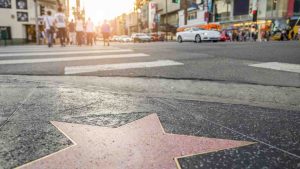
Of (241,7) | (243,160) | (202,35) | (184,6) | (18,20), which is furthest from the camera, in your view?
(184,6)

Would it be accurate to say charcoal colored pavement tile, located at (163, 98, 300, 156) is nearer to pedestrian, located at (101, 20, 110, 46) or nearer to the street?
the street

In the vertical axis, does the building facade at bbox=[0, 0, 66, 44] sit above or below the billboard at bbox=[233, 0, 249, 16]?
below

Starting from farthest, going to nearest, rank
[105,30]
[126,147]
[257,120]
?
[105,30]
[257,120]
[126,147]

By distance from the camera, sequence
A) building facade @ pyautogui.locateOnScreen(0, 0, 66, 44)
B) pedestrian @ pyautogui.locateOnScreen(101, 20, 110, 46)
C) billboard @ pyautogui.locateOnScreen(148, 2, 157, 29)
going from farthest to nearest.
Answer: billboard @ pyautogui.locateOnScreen(148, 2, 157, 29)
building facade @ pyautogui.locateOnScreen(0, 0, 66, 44)
pedestrian @ pyautogui.locateOnScreen(101, 20, 110, 46)

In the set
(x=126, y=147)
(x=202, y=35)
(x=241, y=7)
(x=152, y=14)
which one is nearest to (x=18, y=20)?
(x=202, y=35)

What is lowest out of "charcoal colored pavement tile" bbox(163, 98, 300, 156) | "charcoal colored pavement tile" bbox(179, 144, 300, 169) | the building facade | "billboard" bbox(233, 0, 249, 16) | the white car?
"charcoal colored pavement tile" bbox(179, 144, 300, 169)

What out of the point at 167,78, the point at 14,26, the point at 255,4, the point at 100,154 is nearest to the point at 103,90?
the point at 167,78

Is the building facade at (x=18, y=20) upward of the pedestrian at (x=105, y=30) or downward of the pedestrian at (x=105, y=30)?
upward

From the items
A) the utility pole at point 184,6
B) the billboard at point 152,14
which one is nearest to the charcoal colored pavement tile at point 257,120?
the utility pole at point 184,6

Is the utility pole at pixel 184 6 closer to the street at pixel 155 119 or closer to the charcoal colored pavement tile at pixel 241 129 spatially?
the street at pixel 155 119

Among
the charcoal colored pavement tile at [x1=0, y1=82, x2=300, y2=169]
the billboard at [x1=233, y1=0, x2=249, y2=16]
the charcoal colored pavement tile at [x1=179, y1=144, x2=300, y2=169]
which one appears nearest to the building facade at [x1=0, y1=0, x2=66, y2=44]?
the charcoal colored pavement tile at [x1=0, y1=82, x2=300, y2=169]

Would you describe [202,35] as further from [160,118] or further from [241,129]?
[241,129]

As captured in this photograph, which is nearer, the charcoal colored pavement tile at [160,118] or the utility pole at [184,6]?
the charcoal colored pavement tile at [160,118]

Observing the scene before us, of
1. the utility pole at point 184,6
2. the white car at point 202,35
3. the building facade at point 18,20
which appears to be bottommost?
the white car at point 202,35
